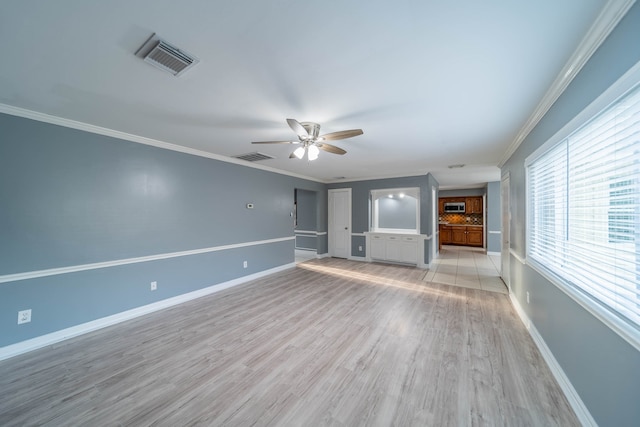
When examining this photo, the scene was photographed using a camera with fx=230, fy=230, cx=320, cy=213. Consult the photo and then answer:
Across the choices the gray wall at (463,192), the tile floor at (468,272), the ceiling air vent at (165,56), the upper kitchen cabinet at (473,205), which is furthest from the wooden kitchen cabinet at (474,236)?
the ceiling air vent at (165,56)

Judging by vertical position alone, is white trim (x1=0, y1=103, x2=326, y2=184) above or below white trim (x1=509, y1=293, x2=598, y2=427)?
above

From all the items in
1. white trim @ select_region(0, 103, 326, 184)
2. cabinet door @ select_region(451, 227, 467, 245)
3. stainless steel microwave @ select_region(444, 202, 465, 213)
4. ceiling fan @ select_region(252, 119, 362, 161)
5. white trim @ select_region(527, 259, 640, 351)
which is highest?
white trim @ select_region(0, 103, 326, 184)

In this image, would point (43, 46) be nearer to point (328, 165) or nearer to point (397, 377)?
point (397, 377)

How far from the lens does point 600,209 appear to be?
4.89 feet

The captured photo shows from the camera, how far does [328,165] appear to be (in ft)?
16.8

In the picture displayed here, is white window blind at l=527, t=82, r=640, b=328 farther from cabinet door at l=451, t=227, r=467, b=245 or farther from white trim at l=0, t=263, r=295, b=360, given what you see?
cabinet door at l=451, t=227, r=467, b=245

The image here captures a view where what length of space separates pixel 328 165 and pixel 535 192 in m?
3.46

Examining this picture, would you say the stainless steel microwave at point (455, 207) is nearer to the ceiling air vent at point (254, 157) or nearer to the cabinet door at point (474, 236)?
the cabinet door at point (474, 236)

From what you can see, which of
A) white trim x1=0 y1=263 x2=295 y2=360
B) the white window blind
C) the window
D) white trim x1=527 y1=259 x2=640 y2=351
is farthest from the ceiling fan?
the window

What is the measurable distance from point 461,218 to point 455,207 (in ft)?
1.92

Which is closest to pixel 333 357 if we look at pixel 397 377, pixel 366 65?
pixel 397 377

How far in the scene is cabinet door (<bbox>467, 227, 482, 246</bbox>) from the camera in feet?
30.7

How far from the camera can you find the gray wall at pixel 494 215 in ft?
25.1

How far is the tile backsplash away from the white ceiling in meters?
7.85
